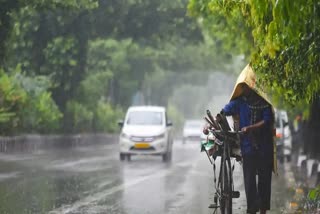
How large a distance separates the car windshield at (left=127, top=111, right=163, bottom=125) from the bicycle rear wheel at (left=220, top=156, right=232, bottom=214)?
Answer: 1970 cm

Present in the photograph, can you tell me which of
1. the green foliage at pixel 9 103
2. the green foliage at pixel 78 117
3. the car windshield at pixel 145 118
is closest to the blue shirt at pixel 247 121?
the green foliage at pixel 9 103

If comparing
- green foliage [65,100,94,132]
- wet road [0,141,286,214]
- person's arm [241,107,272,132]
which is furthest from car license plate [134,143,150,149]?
person's arm [241,107,272,132]

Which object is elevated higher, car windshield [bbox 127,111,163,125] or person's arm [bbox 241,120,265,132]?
person's arm [bbox 241,120,265,132]

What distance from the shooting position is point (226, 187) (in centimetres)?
1016

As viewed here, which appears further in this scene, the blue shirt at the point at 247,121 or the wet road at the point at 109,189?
the wet road at the point at 109,189

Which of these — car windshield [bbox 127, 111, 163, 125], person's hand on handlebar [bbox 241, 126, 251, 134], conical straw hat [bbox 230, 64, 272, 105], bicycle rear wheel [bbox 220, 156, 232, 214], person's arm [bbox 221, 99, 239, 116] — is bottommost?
bicycle rear wheel [bbox 220, 156, 232, 214]

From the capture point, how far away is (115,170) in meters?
21.8

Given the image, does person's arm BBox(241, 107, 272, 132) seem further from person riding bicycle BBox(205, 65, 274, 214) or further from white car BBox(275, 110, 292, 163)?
white car BBox(275, 110, 292, 163)

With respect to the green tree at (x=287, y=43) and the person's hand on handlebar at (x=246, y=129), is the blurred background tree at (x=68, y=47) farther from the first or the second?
the green tree at (x=287, y=43)

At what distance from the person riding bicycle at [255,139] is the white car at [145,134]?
18046 mm

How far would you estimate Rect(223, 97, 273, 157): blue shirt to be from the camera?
33.5 feet

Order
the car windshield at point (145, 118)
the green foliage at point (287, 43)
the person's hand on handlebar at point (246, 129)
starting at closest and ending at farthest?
the green foliage at point (287, 43)
the person's hand on handlebar at point (246, 129)
the car windshield at point (145, 118)

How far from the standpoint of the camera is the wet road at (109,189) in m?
12.6

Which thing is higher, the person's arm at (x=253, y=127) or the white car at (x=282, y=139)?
the person's arm at (x=253, y=127)
